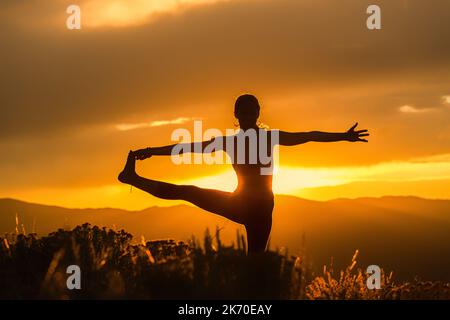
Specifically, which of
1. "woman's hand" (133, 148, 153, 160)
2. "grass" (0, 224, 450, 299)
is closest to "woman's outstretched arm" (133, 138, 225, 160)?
"woman's hand" (133, 148, 153, 160)

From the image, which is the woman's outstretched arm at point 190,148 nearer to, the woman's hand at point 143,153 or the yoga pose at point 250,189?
the yoga pose at point 250,189

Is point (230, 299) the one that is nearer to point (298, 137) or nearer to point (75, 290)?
point (75, 290)

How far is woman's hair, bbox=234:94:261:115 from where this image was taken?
44.1ft

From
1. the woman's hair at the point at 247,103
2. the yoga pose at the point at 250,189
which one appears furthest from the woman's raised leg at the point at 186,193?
the woman's hair at the point at 247,103

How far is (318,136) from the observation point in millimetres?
13375

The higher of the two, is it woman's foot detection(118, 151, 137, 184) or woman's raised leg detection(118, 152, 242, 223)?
woman's foot detection(118, 151, 137, 184)

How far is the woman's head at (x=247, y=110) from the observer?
1346 centimetres

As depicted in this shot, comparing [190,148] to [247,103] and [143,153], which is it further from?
[247,103]

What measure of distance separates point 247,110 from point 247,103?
0.12m

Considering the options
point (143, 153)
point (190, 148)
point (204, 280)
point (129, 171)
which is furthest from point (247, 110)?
point (204, 280)

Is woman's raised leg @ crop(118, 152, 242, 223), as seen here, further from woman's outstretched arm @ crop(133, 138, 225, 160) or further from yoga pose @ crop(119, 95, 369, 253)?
woman's outstretched arm @ crop(133, 138, 225, 160)

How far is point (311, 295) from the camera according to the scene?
42.9 ft

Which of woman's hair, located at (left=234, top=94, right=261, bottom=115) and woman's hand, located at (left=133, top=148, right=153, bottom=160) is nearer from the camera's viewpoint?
woman's hair, located at (left=234, top=94, right=261, bottom=115)
